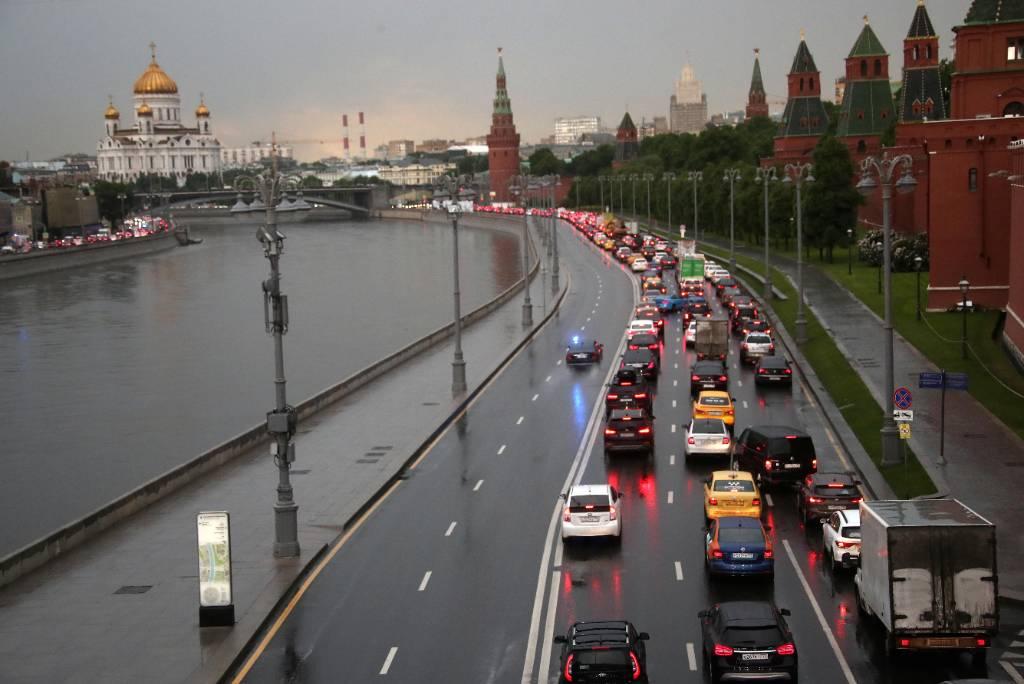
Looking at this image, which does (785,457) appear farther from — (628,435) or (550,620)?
(550,620)

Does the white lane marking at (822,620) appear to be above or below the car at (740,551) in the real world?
below

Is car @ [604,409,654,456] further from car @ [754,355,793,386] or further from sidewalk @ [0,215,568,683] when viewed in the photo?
car @ [754,355,793,386]

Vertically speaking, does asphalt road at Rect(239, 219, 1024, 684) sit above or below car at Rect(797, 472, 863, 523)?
below

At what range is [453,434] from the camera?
1533 inches

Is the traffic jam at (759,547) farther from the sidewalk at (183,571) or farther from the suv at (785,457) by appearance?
the sidewalk at (183,571)

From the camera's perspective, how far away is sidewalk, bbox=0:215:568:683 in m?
20.0

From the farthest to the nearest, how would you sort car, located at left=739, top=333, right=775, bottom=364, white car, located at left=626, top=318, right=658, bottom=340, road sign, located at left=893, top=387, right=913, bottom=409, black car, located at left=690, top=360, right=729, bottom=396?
white car, located at left=626, top=318, right=658, bottom=340 < car, located at left=739, top=333, right=775, bottom=364 < black car, located at left=690, top=360, right=729, bottom=396 < road sign, located at left=893, top=387, right=913, bottom=409

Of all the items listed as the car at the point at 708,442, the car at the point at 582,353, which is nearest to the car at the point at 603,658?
the car at the point at 708,442

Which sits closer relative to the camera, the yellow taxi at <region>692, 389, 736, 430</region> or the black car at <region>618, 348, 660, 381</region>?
the yellow taxi at <region>692, 389, 736, 430</region>

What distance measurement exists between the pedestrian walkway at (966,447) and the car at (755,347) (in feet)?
8.82

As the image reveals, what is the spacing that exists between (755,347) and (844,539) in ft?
95.8

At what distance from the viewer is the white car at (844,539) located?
75.5 ft

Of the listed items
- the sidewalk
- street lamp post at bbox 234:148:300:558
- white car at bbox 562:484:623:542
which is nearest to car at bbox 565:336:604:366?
the sidewalk

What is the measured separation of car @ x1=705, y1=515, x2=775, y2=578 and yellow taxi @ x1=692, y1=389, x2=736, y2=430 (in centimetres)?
1431
